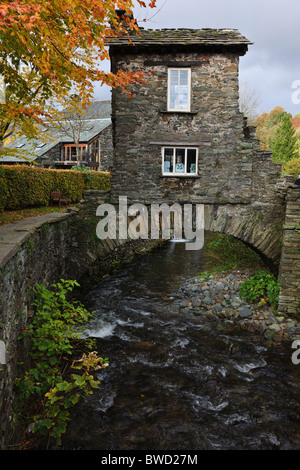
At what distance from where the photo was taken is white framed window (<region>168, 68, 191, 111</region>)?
9.55 metres

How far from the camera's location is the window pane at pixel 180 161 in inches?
384

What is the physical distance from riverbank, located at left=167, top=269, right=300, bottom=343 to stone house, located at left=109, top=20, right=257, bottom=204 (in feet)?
11.4

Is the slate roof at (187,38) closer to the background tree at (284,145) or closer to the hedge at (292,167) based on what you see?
the hedge at (292,167)

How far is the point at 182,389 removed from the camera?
6.29m

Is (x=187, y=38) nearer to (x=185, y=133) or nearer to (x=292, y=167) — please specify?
(x=185, y=133)

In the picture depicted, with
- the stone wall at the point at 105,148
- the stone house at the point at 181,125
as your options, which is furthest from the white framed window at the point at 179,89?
the stone wall at the point at 105,148

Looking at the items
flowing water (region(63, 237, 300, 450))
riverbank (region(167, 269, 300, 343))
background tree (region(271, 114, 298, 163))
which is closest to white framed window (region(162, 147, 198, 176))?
riverbank (region(167, 269, 300, 343))

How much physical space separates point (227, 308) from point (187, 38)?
8668mm

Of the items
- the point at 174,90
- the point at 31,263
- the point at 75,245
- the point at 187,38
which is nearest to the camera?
the point at 31,263

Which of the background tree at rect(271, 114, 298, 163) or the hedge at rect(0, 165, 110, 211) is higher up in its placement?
the background tree at rect(271, 114, 298, 163)

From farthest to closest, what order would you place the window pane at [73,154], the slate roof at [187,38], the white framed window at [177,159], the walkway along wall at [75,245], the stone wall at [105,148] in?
the window pane at [73,154] → the stone wall at [105,148] → the white framed window at [177,159] → the slate roof at [187,38] → the walkway along wall at [75,245]

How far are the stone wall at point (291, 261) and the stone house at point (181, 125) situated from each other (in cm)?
146

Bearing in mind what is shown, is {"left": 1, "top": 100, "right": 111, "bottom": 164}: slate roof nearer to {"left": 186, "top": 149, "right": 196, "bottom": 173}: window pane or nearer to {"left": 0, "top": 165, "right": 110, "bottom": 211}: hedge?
{"left": 0, "top": 165, "right": 110, "bottom": 211}: hedge

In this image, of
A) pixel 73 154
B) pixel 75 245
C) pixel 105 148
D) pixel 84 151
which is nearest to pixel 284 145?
pixel 105 148
